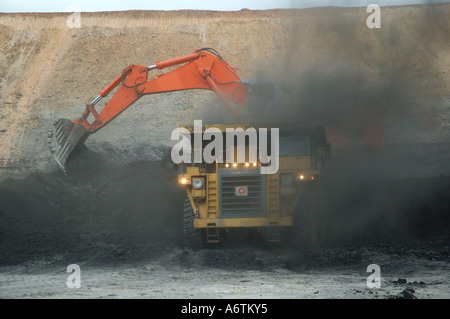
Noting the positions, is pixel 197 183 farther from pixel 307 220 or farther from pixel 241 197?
pixel 307 220

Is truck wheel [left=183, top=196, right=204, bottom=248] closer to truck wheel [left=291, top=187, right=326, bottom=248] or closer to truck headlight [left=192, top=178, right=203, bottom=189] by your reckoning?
truck headlight [left=192, top=178, right=203, bottom=189]

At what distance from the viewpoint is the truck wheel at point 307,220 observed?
13812mm

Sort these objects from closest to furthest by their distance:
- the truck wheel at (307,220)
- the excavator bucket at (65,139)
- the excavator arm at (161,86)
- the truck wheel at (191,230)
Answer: the truck wheel at (307,220) < the truck wheel at (191,230) < the excavator arm at (161,86) < the excavator bucket at (65,139)

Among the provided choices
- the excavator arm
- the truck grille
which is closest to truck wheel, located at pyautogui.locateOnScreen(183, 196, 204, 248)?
the truck grille

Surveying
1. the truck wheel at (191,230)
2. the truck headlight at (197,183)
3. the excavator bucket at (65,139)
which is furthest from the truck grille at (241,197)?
the excavator bucket at (65,139)

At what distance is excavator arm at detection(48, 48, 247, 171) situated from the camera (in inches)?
680

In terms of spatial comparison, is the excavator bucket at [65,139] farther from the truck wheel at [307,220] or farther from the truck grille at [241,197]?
the truck wheel at [307,220]

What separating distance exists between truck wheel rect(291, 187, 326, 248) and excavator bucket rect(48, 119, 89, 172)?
791 cm

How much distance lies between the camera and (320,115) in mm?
22719

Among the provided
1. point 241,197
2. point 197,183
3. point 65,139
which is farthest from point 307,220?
point 65,139

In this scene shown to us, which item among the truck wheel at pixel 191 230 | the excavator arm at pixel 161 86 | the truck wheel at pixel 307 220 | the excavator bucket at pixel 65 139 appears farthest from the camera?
the excavator bucket at pixel 65 139
